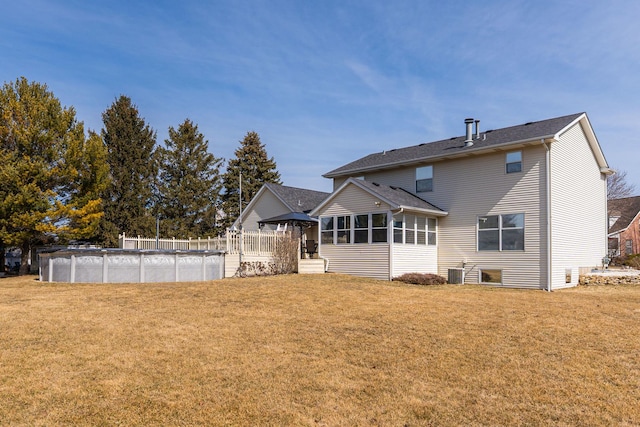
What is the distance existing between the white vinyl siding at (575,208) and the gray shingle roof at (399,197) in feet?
15.0

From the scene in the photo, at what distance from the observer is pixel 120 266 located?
1472 cm

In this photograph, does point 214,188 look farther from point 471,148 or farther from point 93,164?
point 471,148

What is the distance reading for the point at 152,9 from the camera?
14.3 meters

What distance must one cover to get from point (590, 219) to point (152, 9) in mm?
20344

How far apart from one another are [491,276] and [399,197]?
4.83m

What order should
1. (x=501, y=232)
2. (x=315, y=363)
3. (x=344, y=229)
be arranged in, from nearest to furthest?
(x=315, y=363), (x=501, y=232), (x=344, y=229)

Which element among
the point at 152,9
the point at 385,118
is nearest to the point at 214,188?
the point at 385,118

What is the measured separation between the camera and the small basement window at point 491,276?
55.9 feet

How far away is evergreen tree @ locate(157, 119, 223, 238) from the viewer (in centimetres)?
3712

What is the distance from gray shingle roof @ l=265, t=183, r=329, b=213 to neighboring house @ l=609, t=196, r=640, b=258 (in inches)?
984

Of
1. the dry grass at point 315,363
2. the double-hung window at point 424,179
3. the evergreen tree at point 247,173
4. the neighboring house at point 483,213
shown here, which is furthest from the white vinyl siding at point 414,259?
the evergreen tree at point 247,173

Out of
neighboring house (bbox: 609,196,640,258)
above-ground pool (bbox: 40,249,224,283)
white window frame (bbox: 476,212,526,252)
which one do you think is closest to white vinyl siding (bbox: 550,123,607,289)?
white window frame (bbox: 476,212,526,252)

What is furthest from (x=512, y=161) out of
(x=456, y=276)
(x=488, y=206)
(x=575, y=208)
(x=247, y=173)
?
(x=247, y=173)

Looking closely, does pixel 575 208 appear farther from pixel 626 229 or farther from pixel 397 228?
pixel 626 229
